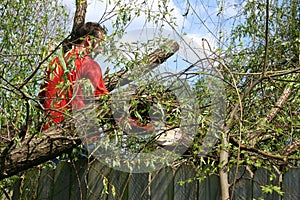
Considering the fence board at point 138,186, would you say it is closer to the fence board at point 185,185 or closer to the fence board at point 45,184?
the fence board at point 185,185

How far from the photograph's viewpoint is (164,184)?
292 cm

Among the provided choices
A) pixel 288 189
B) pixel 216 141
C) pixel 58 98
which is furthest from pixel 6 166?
pixel 288 189

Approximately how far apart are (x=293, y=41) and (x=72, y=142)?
81.3 inches

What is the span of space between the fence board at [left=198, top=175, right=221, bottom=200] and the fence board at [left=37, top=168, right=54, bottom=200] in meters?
1.05

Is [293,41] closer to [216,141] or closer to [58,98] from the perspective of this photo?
[216,141]

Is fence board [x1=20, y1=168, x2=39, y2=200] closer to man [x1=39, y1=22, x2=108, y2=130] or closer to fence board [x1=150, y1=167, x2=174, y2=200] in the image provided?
man [x1=39, y1=22, x2=108, y2=130]

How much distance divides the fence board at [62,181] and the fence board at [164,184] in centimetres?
61

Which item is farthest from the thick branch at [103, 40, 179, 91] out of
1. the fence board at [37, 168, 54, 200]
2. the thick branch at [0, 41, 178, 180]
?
the fence board at [37, 168, 54, 200]

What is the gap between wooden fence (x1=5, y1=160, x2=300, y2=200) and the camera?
273cm

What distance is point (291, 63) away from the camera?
3738 millimetres

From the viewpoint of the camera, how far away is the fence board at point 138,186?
296 cm

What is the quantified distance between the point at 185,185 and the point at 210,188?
157 mm

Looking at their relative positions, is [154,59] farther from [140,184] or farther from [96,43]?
[140,184]

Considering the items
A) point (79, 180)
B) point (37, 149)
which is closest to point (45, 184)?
point (79, 180)
